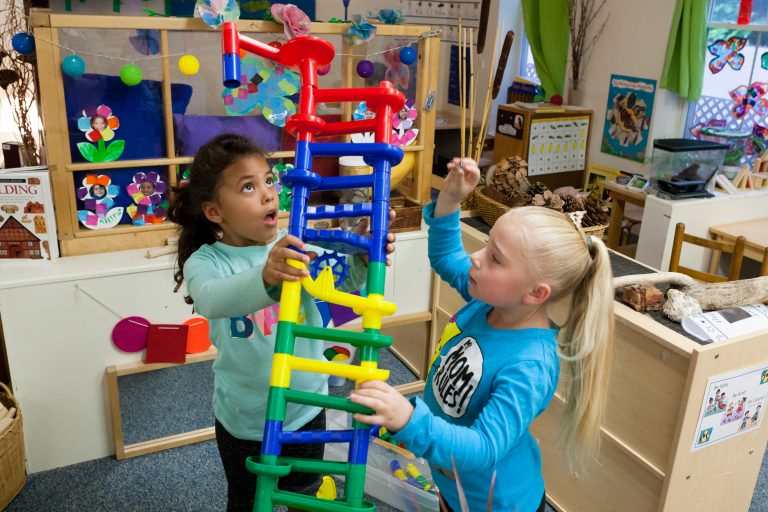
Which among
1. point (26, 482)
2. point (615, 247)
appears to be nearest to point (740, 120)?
point (615, 247)

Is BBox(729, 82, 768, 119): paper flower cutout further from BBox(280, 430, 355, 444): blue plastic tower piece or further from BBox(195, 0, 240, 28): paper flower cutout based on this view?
BBox(280, 430, 355, 444): blue plastic tower piece

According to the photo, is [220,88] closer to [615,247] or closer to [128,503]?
[128,503]

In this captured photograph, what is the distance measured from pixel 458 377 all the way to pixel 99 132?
4.58 ft

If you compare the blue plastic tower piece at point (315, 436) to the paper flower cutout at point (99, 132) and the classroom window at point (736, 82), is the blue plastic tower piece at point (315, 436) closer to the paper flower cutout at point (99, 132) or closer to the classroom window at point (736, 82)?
the paper flower cutout at point (99, 132)

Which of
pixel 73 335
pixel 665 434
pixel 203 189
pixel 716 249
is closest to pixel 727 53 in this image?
pixel 716 249

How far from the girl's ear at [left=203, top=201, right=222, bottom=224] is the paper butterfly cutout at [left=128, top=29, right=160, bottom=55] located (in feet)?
2.83

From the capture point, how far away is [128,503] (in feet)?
6.56

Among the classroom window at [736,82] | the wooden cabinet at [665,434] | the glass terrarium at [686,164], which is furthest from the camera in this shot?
the classroom window at [736,82]

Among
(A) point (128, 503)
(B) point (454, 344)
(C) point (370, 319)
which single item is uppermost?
(C) point (370, 319)

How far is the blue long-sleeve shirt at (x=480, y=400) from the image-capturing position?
3.07 feet

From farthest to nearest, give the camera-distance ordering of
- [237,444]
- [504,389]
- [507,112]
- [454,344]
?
[507,112] < [237,444] < [454,344] < [504,389]

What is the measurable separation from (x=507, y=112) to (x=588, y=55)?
556mm


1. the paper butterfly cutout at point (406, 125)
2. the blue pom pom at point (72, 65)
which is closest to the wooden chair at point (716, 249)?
the paper butterfly cutout at point (406, 125)

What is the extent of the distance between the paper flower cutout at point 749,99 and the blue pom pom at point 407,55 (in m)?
Answer: 1.67
